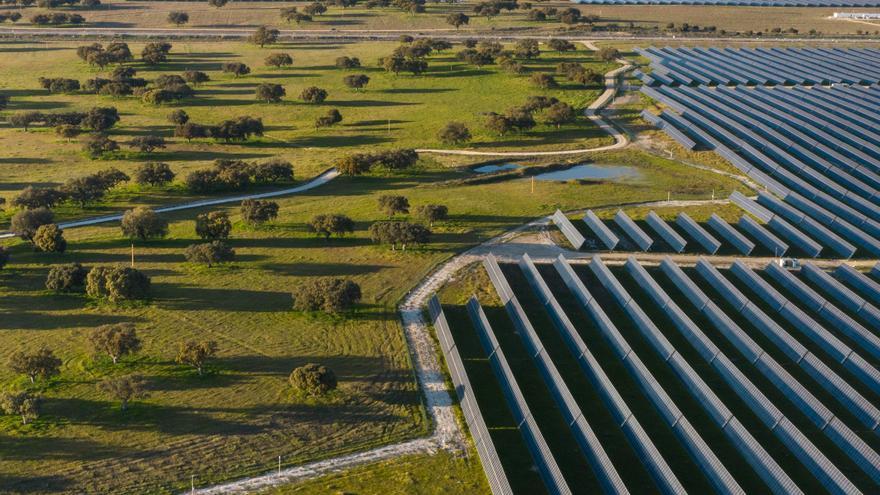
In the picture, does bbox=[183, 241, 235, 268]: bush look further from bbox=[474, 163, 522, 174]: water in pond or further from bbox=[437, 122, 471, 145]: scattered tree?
bbox=[437, 122, 471, 145]: scattered tree

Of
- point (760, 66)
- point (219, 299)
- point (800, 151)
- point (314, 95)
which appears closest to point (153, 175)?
point (219, 299)

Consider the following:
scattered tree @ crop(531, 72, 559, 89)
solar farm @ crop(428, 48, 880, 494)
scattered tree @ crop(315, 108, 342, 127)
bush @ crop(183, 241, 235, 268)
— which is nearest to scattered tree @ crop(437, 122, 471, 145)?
scattered tree @ crop(315, 108, 342, 127)

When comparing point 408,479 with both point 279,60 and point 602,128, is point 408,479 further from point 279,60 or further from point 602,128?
point 279,60

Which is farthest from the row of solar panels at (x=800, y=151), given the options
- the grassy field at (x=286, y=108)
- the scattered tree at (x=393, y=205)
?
the scattered tree at (x=393, y=205)

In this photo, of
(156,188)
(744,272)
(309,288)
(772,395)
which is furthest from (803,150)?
(156,188)

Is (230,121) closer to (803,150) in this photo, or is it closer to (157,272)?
(157,272)

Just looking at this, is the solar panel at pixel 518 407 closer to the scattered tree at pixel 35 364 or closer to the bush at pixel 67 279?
the scattered tree at pixel 35 364
